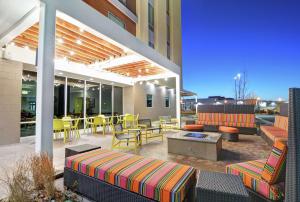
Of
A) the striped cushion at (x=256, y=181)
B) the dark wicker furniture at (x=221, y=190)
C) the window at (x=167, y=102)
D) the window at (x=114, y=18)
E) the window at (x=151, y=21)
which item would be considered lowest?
the striped cushion at (x=256, y=181)

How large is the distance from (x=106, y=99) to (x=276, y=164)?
8.80 metres

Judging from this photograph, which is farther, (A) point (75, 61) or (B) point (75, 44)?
(A) point (75, 61)

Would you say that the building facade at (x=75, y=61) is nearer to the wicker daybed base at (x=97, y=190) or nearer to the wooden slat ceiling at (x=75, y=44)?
the wooden slat ceiling at (x=75, y=44)

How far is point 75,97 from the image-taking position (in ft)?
25.3

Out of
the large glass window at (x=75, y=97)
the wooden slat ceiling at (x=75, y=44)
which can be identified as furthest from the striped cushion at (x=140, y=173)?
the large glass window at (x=75, y=97)

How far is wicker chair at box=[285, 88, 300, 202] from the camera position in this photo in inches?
49.4

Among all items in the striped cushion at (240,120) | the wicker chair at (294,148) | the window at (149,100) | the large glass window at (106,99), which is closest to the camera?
the wicker chair at (294,148)

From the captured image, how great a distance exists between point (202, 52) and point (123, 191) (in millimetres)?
41601

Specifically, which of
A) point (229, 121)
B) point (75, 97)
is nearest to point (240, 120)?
point (229, 121)

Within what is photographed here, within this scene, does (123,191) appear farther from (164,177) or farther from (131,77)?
(131,77)

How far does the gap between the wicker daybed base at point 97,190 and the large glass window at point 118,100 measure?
8038 mm

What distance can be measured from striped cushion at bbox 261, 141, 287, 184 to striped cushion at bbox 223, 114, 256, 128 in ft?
19.1

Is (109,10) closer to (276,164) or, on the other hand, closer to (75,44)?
(75,44)

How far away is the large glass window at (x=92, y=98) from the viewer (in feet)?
27.0
